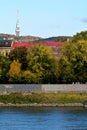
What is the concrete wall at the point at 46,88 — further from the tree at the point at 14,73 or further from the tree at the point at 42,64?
the tree at the point at 14,73

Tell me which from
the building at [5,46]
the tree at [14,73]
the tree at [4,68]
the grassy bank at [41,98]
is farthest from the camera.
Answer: the building at [5,46]

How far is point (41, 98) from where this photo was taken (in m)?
101

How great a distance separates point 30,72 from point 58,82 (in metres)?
4.66

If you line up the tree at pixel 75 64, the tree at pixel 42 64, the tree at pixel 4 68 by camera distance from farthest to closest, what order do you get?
the tree at pixel 4 68 < the tree at pixel 42 64 < the tree at pixel 75 64

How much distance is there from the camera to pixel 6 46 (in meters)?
155

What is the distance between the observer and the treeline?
111188 millimetres

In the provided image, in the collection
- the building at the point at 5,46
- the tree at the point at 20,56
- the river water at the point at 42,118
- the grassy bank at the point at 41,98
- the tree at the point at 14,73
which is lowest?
the river water at the point at 42,118

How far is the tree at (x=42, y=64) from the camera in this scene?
11181 cm

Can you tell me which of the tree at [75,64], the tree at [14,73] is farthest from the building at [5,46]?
the tree at [75,64]

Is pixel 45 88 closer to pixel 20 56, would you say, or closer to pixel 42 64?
→ pixel 42 64

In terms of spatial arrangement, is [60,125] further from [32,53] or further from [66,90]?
[32,53]

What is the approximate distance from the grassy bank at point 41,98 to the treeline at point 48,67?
8.96 m

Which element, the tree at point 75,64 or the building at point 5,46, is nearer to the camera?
the tree at point 75,64

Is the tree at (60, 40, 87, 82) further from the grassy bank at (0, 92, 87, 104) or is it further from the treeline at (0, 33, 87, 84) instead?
the grassy bank at (0, 92, 87, 104)
